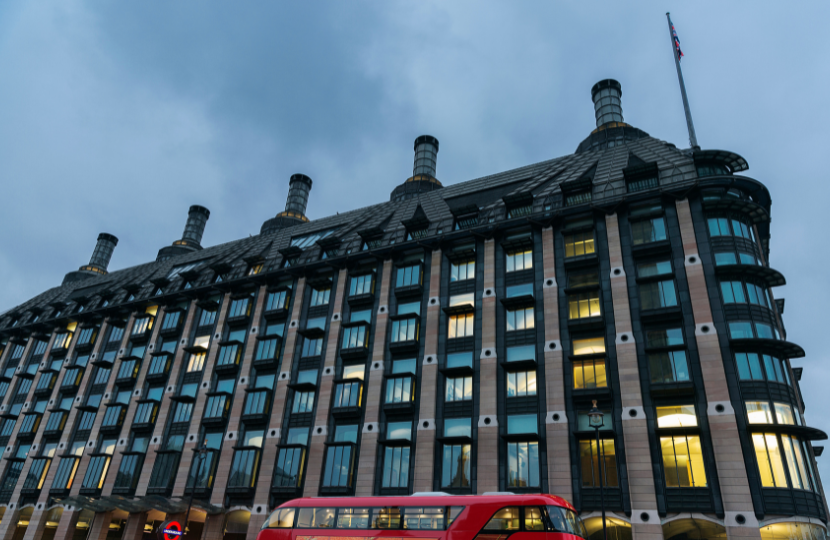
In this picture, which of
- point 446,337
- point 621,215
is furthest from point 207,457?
point 621,215

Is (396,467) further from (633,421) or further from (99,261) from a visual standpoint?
(99,261)

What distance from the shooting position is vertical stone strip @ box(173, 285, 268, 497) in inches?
1794

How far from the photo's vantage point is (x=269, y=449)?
43.4 m

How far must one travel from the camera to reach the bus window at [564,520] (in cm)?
2162

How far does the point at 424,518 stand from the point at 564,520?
573 cm

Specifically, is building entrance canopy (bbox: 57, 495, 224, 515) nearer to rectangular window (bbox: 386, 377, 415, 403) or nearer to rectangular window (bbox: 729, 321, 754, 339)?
rectangular window (bbox: 386, 377, 415, 403)

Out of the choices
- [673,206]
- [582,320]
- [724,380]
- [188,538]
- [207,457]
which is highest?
[673,206]

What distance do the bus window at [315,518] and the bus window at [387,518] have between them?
2417 millimetres

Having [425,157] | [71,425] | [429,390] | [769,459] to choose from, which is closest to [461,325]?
[429,390]

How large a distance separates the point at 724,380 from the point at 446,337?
19030mm

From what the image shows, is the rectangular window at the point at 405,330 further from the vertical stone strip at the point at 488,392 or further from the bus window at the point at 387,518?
the bus window at the point at 387,518

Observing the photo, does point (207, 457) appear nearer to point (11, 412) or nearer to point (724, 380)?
point (11, 412)

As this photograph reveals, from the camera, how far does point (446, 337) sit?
140ft

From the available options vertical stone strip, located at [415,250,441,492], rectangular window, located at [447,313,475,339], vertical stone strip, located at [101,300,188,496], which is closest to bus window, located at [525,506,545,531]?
vertical stone strip, located at [415,250,441,492]
